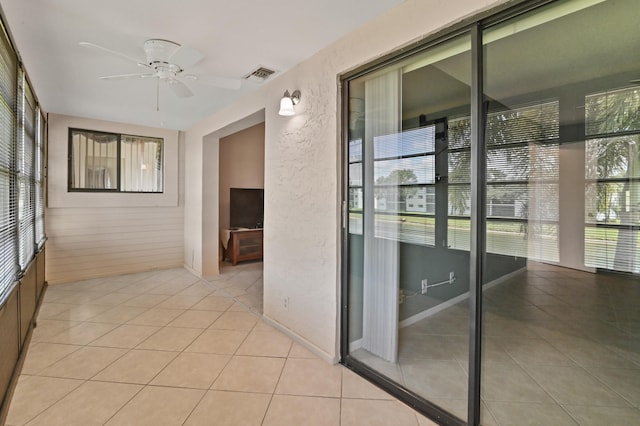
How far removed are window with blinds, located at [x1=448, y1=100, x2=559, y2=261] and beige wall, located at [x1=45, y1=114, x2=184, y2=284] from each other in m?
5.14

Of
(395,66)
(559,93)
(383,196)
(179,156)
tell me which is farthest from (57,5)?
(179,156)

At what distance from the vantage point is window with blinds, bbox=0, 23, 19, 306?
6.63 feet

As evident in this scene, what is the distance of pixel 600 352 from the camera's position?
1.69 metres

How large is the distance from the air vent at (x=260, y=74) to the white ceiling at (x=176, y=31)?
0.19ft

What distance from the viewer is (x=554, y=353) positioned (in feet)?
5.93

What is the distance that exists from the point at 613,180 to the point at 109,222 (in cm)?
605

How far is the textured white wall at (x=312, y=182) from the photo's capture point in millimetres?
2090

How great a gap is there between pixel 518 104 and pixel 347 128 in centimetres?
114

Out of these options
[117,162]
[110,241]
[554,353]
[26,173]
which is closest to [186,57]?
[26,173]

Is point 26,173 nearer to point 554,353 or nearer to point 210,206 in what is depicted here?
point 210,206

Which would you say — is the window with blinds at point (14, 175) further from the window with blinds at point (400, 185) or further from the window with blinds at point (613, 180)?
the window with blinds at point (613, 180)

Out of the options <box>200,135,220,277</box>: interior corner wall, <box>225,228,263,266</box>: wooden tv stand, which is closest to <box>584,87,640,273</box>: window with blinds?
<box>200,135,220,277</box>: interior corner wall

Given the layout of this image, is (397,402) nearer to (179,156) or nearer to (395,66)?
(395,66)

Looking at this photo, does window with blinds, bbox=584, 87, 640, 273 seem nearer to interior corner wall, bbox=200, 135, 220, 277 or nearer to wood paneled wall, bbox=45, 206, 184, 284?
interior corner wall, bbox=200, 135, 220, 277
